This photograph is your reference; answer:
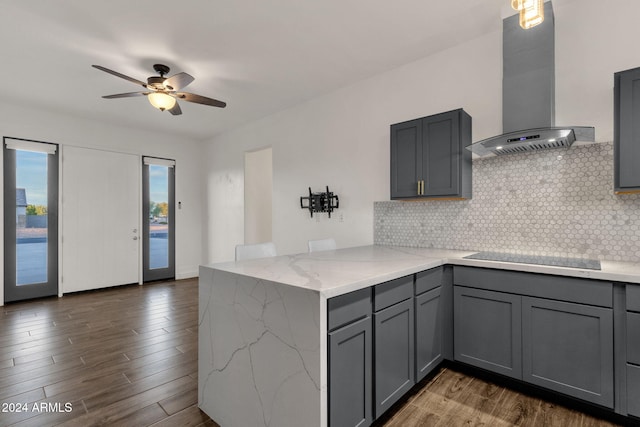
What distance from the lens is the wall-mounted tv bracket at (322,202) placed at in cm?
387

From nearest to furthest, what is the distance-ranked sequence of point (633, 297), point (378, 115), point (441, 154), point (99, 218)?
point (633, 297)
point (441, 154)
point (378, 115)
point (99, 218)

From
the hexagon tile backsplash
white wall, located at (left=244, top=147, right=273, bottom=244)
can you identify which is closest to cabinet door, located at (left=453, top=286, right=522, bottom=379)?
the hexagon tile backsplash

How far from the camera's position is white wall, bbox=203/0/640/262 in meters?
2.22

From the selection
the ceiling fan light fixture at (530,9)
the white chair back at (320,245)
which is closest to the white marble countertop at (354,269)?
the white chair back at (320,245)

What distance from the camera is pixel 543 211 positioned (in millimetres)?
2416

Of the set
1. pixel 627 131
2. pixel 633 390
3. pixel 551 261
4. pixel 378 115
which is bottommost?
pixel 633 390

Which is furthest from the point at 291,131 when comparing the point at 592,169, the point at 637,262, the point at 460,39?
the point at 637,262

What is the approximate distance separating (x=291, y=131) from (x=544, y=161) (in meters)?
3.10

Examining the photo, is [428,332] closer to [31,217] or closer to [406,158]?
[406,158]

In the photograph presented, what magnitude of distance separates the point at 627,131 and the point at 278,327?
2.29m

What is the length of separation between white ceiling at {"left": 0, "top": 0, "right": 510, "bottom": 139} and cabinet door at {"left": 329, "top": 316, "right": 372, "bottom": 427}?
2.31 metres

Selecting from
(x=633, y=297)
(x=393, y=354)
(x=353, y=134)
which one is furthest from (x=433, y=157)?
(x=393, y=354)

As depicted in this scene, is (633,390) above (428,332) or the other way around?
the other way around

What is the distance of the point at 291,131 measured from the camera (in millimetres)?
4508
